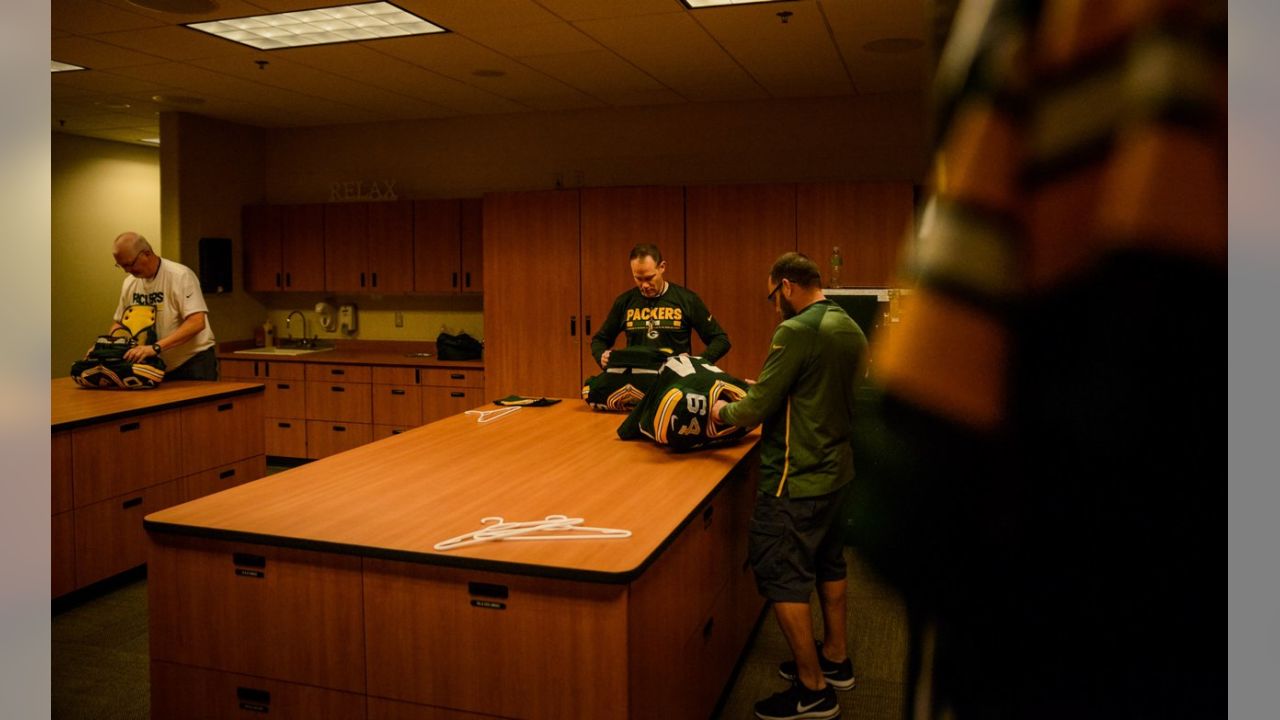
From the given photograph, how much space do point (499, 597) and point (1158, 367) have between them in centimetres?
205

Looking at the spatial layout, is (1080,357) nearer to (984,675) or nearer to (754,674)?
(984,675)

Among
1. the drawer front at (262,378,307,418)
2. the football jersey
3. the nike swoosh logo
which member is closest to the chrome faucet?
the drawer front at (262,378,307,418)

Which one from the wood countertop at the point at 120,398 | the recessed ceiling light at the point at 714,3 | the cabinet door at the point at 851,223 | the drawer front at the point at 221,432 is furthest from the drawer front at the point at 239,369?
the recessed ceiling light at the point at 714,3

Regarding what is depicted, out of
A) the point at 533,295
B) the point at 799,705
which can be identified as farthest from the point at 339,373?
the point at 799,705

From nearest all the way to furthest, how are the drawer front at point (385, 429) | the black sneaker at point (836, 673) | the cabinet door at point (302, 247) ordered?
the black sneaker at point (836, 673)
the drawer front at point (385, 429)
the cabinet door at point (302, 247)

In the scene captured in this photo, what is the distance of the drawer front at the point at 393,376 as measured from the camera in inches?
265

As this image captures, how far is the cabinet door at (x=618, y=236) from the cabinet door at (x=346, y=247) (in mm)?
2024

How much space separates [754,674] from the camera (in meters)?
3.17

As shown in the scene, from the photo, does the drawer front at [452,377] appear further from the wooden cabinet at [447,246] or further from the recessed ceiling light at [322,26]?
the recessed ceiling light at [322,26]

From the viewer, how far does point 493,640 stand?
210 cm

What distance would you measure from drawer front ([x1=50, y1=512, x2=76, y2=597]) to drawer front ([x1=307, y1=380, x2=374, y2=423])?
10.1 ft

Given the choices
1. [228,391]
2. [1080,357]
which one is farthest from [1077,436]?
[228,391]

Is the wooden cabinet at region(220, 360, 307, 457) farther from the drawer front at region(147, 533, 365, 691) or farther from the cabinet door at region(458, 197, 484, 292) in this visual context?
the drawer front at region(147, 533, 365, 691)

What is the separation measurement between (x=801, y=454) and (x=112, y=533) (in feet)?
10.5
